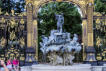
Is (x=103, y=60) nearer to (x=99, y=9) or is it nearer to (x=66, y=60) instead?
(x=66, y=60)

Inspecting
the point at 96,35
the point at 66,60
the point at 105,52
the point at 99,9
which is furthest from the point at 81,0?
the point at 99,9

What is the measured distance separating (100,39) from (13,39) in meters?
5.26

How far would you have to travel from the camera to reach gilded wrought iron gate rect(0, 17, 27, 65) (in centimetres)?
1222

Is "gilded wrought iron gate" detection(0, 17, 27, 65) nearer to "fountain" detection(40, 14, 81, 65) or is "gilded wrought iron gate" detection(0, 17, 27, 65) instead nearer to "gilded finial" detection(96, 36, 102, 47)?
"fountain" detection(40, 14, 81, 65)

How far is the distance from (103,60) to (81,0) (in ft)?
12.8

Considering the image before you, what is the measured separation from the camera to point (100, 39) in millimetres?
12539

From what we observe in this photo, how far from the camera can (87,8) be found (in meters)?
12.8

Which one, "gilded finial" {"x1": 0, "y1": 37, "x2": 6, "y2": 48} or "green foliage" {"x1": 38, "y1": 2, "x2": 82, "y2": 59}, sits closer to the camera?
"gilded finial" {"x1": 0, "y1": 37, "x2": 6, "y2": 48}

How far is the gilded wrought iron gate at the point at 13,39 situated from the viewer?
1222cm

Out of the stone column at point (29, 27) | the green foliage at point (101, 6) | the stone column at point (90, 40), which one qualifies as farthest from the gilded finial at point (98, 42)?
the green foliage at point (101, 6)

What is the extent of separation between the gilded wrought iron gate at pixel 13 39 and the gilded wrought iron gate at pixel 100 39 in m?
4.36

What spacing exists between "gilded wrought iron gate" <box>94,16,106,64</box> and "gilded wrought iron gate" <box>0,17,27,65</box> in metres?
4.36

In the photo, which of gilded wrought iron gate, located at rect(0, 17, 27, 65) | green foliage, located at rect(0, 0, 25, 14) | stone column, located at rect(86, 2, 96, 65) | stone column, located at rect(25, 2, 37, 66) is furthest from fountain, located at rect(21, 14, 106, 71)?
green foliage, located at rect(0, 0, 25, 14)

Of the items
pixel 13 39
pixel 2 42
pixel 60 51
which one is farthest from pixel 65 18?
pixel 60 51
